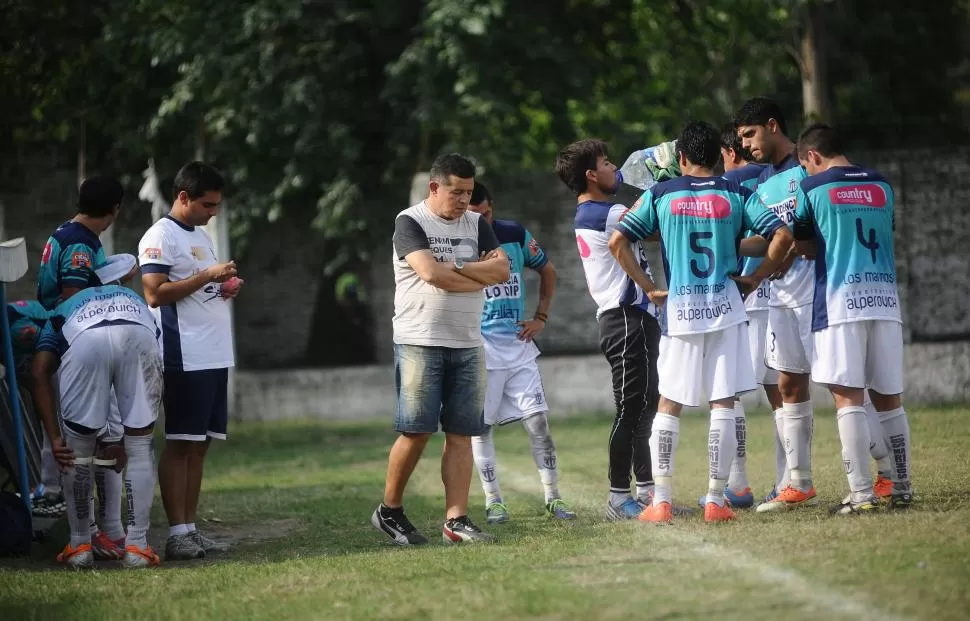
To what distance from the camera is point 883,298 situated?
7566 mm

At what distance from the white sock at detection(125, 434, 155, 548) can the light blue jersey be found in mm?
2512

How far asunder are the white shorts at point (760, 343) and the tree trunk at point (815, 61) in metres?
9.99

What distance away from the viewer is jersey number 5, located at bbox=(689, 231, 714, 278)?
7527mm

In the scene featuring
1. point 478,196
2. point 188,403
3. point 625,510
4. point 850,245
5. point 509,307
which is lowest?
point 625,510

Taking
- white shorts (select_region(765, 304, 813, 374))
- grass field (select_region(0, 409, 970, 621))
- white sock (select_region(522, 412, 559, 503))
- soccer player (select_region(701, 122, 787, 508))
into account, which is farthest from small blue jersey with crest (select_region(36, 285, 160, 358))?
white shorts (select_region(765, 304, 813, 374))

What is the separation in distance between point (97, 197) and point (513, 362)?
296cm

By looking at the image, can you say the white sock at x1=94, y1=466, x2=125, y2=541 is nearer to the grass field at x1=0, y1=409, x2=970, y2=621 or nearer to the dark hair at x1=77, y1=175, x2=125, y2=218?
the grass field at x1=0, y1=409, x2=970, y2=621

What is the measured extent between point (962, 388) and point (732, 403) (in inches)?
335

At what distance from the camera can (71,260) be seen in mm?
7848

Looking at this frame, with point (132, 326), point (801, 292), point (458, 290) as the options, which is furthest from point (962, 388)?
point (132, 326)

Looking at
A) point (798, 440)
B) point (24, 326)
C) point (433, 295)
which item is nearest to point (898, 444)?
point (798, 440)

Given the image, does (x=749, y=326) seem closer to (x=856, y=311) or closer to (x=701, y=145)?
(x=856, y=311)

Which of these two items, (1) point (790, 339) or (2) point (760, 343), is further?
(2) point (760, 343)

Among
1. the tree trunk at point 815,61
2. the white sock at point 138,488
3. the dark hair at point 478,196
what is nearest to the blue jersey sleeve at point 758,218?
the dark hair at point 478,196
